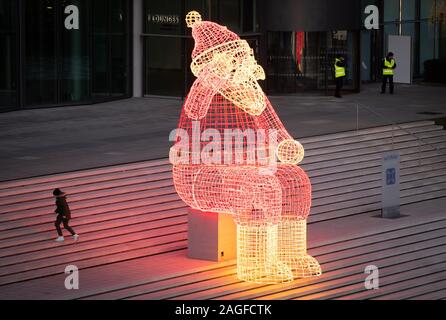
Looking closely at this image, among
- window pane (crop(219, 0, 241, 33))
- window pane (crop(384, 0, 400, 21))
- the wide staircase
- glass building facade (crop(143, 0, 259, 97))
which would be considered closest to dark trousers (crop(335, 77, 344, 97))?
glass building facade (crop(143, 0, 259, 97))

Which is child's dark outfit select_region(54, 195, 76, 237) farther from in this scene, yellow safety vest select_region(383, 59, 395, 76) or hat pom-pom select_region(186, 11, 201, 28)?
yellow safety vest select_region(383, 59, 395, 76)

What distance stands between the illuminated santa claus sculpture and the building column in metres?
→ 16.9

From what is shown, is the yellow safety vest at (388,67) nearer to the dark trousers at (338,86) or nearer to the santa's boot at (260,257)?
the dark trousers at (338,86)

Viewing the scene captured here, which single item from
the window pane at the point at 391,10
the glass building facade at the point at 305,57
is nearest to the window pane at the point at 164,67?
the glass building facade at the point at 305,57

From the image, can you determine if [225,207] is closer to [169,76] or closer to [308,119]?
[308,119]

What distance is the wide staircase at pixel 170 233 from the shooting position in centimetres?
2036

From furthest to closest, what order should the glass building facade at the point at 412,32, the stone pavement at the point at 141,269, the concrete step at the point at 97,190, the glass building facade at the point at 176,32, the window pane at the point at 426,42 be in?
1. the window pane at the point at 426,42
2. the glass building facade at the point at 412,32
3. the glass building facade at the point at 176,32
4. the concrete step at the point at 97,190
5. the stone pavement at the point at 141,269

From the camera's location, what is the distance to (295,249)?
20641 mm

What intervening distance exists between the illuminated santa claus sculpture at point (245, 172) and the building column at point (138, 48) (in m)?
16.9

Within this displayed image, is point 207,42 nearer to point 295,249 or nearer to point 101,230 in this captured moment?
point 295,249

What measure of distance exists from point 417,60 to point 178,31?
39.6 feet

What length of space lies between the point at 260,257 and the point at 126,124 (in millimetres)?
12172

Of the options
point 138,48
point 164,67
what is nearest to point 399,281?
point 164,67

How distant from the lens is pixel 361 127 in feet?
100
